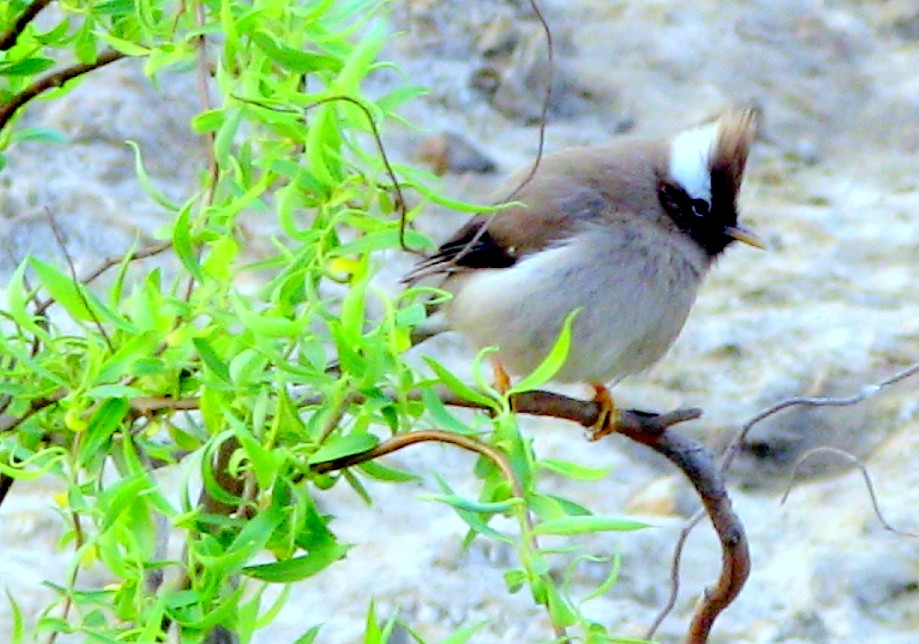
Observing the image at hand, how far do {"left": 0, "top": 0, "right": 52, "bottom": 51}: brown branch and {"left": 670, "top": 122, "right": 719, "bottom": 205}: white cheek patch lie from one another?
4.78 feet

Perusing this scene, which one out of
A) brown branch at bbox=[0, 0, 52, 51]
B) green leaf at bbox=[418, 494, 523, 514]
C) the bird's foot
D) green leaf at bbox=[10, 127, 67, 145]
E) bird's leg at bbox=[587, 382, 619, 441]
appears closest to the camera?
green leaf at bbox=[418, 494, 523, 514]

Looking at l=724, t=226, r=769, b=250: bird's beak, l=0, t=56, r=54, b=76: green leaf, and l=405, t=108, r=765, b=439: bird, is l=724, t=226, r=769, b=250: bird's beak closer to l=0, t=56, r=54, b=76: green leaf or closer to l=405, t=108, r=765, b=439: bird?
l=405, t=108, r=765, b=439: bird

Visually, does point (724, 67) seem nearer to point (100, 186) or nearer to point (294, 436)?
point (100, 186)

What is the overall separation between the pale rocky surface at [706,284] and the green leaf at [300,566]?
37.9 inches

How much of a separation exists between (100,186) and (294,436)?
10.7 feet

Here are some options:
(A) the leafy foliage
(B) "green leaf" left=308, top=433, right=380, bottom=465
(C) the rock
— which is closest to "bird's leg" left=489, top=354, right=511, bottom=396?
(A) the leafy foliage

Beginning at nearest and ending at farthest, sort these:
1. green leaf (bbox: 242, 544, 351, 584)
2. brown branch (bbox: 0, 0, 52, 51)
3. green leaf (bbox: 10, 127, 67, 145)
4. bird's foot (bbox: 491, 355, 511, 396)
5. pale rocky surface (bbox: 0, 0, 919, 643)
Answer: green leaf (bbox: 242, 544, 351, 584) < brown branch (bbox: 0, 0, 52, 51) < green leaf (bbox: 10, 127, 67, 145) < bird's foot (bbox: 491, 355, 511, 396) < pale rocky surface (bbox: 0, 0, 919, 643)

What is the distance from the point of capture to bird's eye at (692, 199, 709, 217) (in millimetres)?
2943

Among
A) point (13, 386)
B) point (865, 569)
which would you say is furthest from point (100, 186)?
point (13, 386)

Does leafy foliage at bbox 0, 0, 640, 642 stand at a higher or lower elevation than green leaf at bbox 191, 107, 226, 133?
lower

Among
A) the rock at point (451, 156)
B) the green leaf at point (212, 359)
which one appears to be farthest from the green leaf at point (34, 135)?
the rock at point (451, 156)

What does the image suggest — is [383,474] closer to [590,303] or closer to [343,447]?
[343,447]

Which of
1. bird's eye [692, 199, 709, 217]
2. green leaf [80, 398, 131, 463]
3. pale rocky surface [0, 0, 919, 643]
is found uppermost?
green leaf [80, 398, 131, 463]

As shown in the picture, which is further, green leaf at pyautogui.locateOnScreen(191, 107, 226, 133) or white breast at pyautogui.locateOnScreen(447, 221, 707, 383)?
white breast at pyautogui.locateOnScreen(447, 221, 707, 383)
